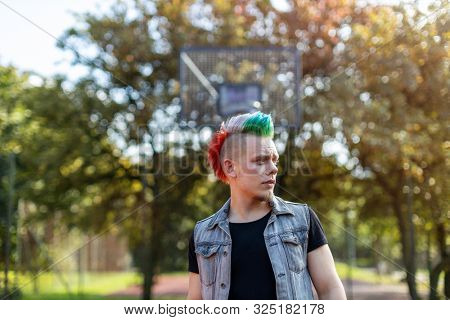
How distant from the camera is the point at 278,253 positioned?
1.42 metres

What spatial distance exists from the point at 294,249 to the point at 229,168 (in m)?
0.26

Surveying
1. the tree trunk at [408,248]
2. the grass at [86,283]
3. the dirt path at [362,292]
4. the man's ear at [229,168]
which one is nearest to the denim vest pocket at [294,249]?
the man's ear at [229,168]

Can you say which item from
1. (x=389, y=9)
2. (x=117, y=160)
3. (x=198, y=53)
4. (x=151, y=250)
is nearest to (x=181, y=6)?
(x=198, y=53)

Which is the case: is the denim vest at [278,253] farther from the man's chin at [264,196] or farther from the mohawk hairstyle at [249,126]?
the mohawk hairstyle at [249,126]

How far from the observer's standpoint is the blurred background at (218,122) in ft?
20.8

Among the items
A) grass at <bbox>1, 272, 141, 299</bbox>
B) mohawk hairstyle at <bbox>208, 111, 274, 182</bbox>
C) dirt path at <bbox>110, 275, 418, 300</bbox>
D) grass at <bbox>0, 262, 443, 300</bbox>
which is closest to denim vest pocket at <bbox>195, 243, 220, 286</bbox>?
mohawk hairstyle at <bbox>208, 111, 274, 182</bbox>

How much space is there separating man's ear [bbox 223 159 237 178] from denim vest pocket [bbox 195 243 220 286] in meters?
0.18

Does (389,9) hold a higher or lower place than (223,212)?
higher

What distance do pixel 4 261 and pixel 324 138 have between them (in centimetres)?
374

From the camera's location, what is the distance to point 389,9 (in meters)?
7.04

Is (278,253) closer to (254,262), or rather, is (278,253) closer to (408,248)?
(254,262)

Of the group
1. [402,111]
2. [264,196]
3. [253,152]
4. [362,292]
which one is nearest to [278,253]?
[264,196]
